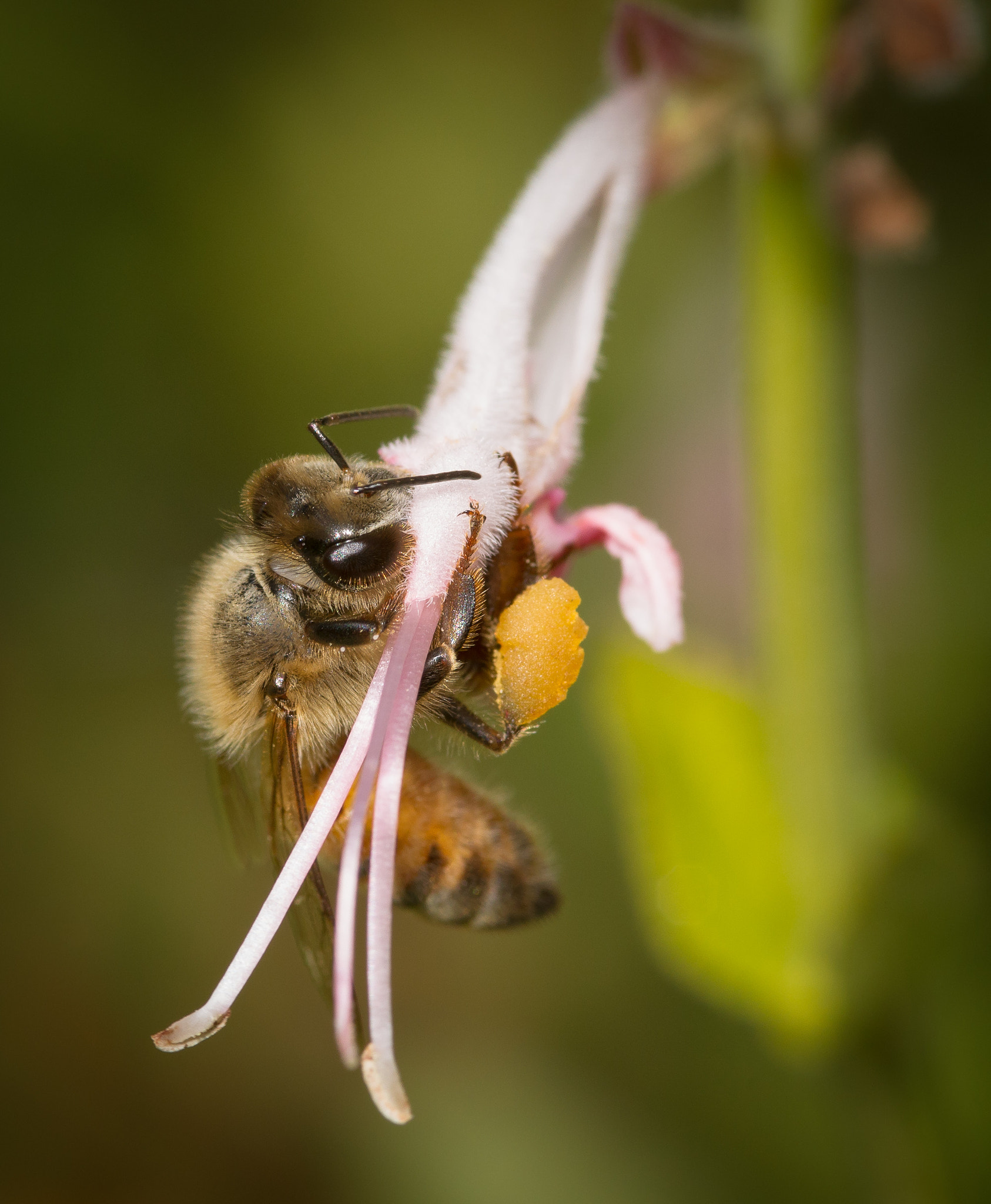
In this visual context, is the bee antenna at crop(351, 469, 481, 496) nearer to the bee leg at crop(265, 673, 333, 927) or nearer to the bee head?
the bee head

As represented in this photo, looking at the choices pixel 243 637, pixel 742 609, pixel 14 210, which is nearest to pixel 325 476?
pixel 243 637

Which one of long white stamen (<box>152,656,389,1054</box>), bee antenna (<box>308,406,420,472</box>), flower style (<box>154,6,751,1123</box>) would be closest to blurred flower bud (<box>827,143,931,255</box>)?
flower style (<box>154,6,751,1123</box>)


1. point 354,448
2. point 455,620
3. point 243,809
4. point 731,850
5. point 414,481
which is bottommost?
point 731,850

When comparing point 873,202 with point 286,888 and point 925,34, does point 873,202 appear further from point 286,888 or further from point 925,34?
point 286,888

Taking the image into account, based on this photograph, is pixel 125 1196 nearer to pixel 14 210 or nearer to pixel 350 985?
pixel 350 985

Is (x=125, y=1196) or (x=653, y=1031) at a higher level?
(x=125, y=1196)

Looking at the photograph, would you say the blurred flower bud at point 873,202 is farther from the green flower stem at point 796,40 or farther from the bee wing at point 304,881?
the bee wing at point 304,881

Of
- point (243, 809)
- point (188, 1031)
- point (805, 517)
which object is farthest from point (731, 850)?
point (188, 1031)
